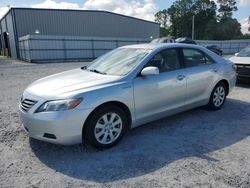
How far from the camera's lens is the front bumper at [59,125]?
3.10 meters

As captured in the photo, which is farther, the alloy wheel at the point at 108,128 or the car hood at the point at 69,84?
the alloy wheel at the point at 108,128

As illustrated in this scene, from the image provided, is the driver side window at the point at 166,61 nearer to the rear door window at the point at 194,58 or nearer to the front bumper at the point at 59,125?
the rear door window at the point at 194,58

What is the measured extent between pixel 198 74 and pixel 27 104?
3251mm

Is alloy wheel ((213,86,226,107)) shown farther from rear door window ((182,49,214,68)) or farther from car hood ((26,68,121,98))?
car hood ((26,68,121,98))

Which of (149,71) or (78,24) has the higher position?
(78,24)

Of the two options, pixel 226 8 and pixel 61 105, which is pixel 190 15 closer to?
pixel 226 8

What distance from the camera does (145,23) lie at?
33.6 m

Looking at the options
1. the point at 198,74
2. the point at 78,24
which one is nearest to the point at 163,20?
the point at 78,24

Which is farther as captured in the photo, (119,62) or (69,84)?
(119,62)

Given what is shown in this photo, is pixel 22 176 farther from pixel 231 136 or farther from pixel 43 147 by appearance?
pixel 231 136

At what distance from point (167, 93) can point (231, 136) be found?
134 centimetres

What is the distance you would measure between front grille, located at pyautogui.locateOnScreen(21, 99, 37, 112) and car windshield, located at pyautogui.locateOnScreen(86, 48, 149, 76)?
4.23ft

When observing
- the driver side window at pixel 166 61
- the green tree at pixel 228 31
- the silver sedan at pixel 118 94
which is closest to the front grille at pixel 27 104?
the silver sedan at pixel 118 94

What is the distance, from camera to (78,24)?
92.7ft
